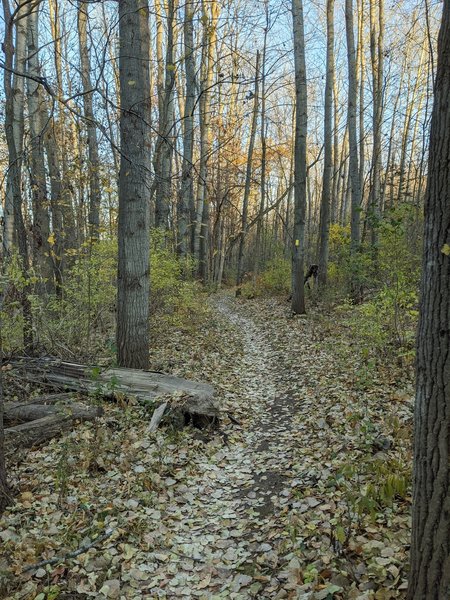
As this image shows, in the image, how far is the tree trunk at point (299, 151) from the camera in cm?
1090

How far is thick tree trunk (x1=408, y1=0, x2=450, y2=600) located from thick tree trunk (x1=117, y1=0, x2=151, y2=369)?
423cm

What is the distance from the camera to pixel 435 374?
206 centimetres

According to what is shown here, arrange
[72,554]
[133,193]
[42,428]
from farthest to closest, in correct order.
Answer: [133,193]
[42,428]
[72,554]

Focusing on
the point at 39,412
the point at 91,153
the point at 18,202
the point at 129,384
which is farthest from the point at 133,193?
the point at 91,153

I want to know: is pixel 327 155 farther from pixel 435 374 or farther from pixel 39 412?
pixel 435 374

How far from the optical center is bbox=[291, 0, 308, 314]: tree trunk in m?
10.9

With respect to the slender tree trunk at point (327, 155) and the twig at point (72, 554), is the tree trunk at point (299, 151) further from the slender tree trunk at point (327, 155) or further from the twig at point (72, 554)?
the twig at point (72, 554)

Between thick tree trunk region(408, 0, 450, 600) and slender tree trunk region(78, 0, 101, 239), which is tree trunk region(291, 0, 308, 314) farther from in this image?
thick tree trunk region(408, 0, 450, 600)

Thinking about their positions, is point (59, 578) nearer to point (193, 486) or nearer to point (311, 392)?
point (193, 486)

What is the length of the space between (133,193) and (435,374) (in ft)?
16.4

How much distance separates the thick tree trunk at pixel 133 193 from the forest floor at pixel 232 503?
1.28 metres

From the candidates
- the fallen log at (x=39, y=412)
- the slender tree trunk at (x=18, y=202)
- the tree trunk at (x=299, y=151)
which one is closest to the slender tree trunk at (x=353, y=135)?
the tree trunk at (x=299, y=151)

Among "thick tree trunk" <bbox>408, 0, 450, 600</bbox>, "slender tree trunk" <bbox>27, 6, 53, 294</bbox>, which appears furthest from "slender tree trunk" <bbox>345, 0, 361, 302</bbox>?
"thick tree trunk" <bbox>408, 0, 450, 600</bbox>

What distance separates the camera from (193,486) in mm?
4355
